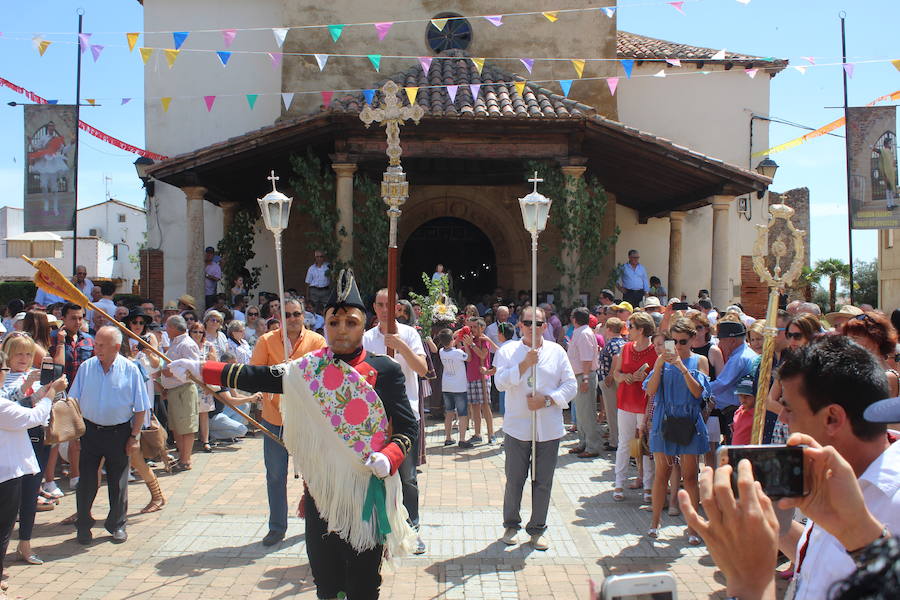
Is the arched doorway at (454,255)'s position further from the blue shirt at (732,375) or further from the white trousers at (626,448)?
the blue shirt at (732,375)

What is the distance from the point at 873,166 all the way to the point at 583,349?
7874 mm

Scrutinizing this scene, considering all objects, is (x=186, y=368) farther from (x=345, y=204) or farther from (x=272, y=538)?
(x=345, y=204)

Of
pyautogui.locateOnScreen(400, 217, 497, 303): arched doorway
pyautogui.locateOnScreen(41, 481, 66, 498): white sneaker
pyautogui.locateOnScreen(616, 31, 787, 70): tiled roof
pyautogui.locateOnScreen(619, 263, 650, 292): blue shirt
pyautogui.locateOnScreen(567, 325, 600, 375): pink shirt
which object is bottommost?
pyautogui.locateOnScreen(41, 481, 66, 498): white sneaker

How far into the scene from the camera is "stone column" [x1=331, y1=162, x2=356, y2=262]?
44.9 ft

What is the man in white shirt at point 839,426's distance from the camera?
A: 188 centimetres

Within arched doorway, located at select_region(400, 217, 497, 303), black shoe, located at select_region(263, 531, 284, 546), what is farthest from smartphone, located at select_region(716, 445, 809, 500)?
arched doorway, located at select_region(400, 217, 497, 303)

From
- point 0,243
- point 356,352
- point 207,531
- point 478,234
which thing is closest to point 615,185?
point 478,234

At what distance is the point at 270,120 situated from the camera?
1806 cm

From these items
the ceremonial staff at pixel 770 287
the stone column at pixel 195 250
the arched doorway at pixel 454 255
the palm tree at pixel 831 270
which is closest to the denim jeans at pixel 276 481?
the ceremonial staff at pixel 770 287

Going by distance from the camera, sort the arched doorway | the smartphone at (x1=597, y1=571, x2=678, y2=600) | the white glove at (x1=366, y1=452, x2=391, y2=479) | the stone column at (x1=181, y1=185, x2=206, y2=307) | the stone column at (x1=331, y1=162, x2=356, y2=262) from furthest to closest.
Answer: the arched doorway, the stone column at (x1=181, y1=185, x2=206, y2=307), the stone column at (x1=331, y1=162, x2=356, y2=262), the white glove at (x1=366, y1=452, x2=391, y2=479), the smartphone at (x1=597, y1=571, x2=678, y2=600)

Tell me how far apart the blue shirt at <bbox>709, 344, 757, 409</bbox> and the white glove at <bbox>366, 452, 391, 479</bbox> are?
371cm

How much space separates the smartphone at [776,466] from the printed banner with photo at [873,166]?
531 inches

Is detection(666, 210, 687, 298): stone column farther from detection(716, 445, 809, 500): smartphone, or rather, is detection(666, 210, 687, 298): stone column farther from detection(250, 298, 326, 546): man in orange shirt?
detection(716, 445, 809, 500): smartphone

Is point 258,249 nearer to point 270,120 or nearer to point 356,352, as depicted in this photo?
point 270,120
